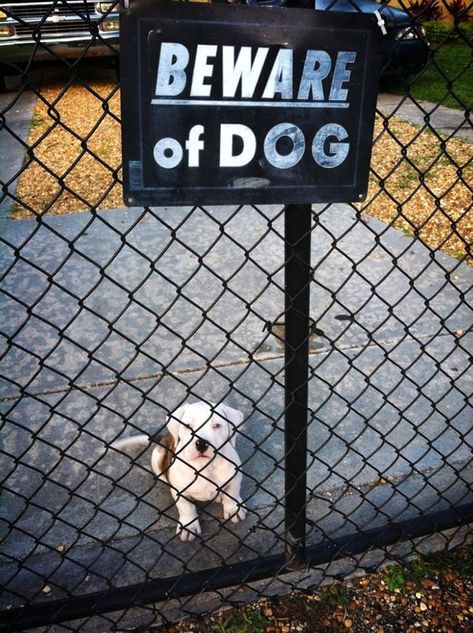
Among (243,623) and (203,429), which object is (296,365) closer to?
(203,429)

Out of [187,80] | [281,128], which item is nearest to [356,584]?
[281,128]

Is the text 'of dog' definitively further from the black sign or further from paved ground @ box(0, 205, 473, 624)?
paved ground @ box(0, 205, 473, 624)

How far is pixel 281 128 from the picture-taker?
147 cm

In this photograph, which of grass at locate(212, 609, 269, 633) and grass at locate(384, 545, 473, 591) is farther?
grass at locate(384, 545, 473, 591)

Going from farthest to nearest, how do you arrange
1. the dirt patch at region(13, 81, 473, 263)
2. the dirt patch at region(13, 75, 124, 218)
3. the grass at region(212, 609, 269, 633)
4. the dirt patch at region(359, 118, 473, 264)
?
the dirt patch at region(13, 75, 124, 218), the dirt patch at region(13, 81, 473, 263), the dirt patch at region(359, 118, 473, 264), the grass at region(212, 609, 269, 633)

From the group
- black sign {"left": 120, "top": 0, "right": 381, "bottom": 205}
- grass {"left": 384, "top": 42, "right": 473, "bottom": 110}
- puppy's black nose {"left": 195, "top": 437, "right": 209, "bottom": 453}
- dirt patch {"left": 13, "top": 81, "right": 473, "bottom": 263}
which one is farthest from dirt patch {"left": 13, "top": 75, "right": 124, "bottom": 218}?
grass {"left": 384, "top": 42, "right": 473, "bottom": 110}

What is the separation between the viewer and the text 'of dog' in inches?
53.1

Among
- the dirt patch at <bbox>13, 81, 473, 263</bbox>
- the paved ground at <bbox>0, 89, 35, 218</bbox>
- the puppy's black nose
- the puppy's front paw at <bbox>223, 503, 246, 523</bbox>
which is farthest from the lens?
the paved ground at <bbox>0, 89, 35, 218</bbox>

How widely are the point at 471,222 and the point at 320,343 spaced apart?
2.29 metres

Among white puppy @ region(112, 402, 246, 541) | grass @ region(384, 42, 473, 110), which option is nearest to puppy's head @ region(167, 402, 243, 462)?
white puppy @ region(112, 402, 246, 541)

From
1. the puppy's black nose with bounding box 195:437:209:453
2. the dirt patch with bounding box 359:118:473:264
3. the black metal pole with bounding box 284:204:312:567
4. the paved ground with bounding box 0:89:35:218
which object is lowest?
the paved ground with bounding box 0:89:35:218

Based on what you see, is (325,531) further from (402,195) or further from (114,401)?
(402,195)

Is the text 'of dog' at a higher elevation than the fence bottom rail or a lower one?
higher

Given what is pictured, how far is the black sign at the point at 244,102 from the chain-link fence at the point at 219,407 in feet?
0.37
